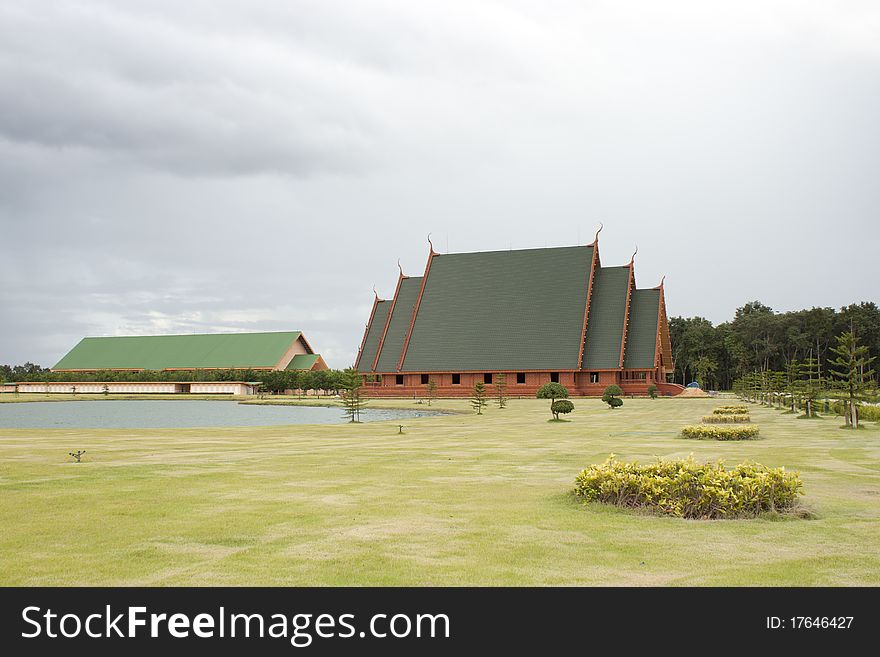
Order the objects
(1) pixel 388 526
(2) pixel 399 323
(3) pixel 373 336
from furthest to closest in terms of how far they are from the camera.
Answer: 1. (3) pixel 373 336
2. (2) pixel 399 323
3. (1) pixel 388 526

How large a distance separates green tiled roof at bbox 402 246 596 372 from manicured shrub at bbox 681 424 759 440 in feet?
150

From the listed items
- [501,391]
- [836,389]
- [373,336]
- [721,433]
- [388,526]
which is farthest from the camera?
[373,336]

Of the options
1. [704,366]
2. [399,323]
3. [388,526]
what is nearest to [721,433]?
[388,526]

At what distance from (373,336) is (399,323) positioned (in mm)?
3463

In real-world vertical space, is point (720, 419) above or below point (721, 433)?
below

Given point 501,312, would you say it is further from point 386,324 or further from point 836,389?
point 836,389

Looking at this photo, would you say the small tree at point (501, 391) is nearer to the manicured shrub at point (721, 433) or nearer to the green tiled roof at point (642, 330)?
the green tiled roof at point (642, 330)

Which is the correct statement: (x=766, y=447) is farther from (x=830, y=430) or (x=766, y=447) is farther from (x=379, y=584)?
(x=379, y=584)

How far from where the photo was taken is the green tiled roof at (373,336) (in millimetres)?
81312

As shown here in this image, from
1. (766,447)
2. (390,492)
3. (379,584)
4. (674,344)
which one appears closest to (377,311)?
(674,344)

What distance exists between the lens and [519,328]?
76.8 m

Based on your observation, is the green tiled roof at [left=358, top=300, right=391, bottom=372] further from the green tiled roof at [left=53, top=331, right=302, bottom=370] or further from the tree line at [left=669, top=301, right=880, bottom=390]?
the tree line at [left=669, top=301, right=880, bottom=390]

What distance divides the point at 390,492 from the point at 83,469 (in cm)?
753

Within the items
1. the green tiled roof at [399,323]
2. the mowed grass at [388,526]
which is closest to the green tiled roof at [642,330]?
the green tiled roof at [399,323]
